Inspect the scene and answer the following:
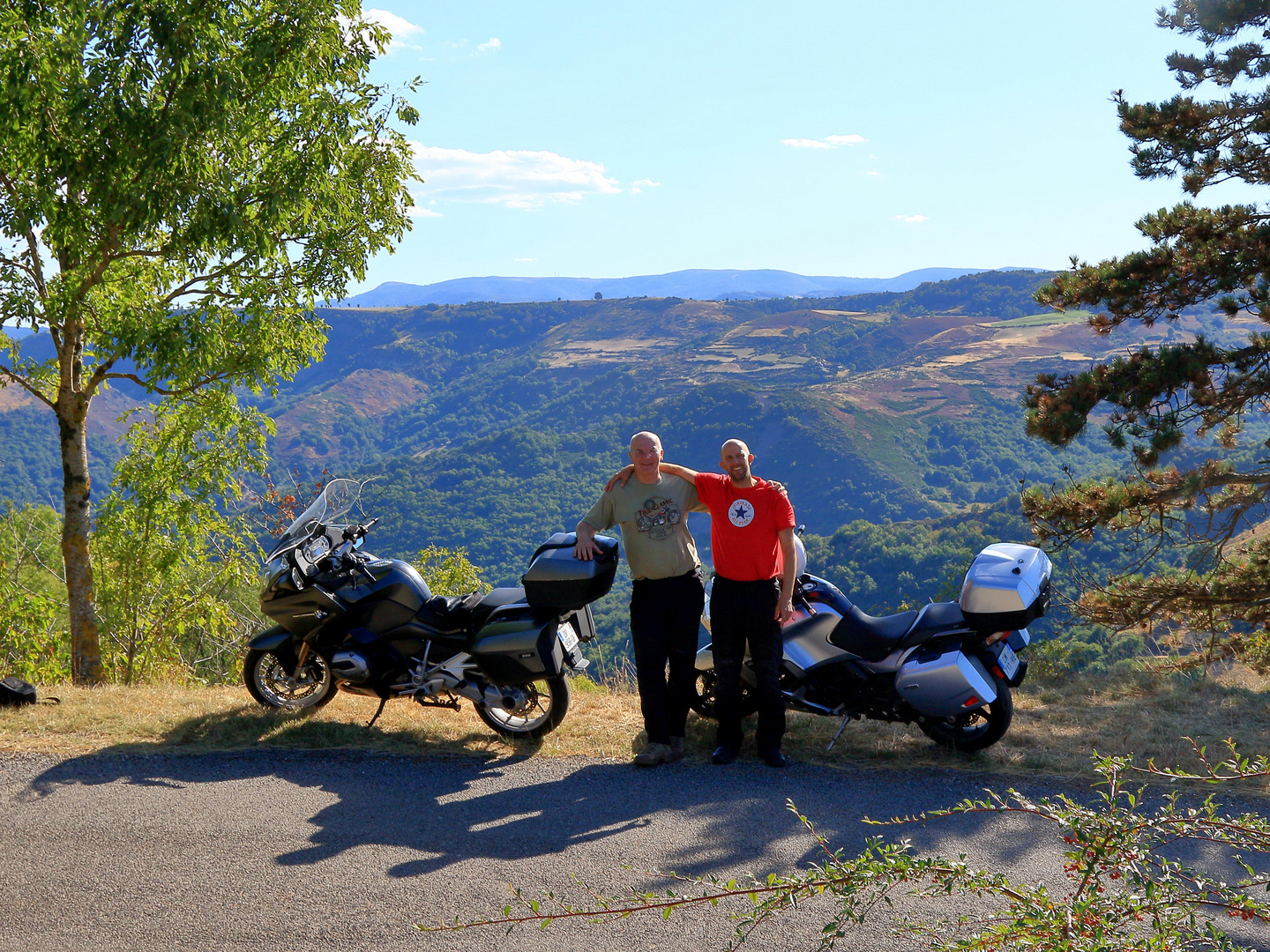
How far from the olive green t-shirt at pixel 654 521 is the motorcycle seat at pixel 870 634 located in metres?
0.94

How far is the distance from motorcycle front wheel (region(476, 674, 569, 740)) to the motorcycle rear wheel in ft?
2.50

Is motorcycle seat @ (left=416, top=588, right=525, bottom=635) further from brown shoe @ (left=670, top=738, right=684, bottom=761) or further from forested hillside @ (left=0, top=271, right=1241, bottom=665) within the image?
forested hillside @ (left=0, top=271, right=1241, bottom=665)

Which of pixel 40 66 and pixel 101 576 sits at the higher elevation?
pixel 40 66

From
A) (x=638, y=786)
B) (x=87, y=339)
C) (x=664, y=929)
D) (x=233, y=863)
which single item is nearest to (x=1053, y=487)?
(x=638, y=786)

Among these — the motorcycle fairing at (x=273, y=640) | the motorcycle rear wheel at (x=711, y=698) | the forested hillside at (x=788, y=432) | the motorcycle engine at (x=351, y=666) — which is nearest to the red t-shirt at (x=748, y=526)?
the motorcycle rear wheel at (x=711, y=698)

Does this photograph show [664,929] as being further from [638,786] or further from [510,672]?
[510,672]

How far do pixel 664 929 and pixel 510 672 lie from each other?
2.28m

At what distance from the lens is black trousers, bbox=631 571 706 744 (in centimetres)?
541

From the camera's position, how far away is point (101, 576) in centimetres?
1168

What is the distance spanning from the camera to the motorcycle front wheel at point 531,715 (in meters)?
5.73

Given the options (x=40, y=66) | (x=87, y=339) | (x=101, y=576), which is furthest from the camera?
(x=101, y=576)

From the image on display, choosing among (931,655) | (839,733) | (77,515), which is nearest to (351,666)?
(839,733)

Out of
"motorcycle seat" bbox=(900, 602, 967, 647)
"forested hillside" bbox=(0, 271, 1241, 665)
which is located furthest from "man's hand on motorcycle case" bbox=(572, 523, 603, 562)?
"forested hillside" bbox=(0, 271, 1241, 665)

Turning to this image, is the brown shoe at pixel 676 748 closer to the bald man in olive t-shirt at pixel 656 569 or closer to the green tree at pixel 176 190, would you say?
the bald man in olive t-shirt at pixel 656 569
